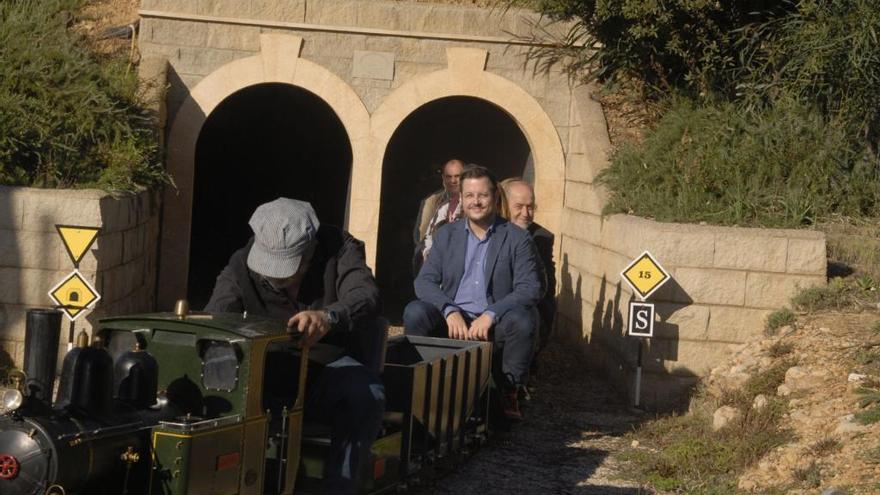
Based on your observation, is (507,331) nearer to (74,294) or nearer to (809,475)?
(809,475)

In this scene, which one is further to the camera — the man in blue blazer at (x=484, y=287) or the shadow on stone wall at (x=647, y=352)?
the shadow on stone wall at (x=647, y=352)

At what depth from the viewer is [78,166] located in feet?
41.6

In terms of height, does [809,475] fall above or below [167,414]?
below

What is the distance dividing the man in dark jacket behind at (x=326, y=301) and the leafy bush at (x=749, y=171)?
582cm

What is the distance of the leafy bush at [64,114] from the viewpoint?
41.0 feet

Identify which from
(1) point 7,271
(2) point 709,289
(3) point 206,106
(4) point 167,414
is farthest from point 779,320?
(3) point 206,106

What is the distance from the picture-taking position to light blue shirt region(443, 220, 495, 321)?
34.3 feet

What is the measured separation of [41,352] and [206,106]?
→ 33.8 feet

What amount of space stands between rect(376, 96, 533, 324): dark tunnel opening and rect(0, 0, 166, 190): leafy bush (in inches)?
237

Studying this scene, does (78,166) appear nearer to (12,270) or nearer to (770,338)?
(12,270)

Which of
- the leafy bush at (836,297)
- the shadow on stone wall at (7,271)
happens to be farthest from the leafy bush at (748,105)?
the shadow on stone wall at (7,271)

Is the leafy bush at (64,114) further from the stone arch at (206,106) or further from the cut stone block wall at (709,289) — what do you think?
the cut stone block wall at (709,289)

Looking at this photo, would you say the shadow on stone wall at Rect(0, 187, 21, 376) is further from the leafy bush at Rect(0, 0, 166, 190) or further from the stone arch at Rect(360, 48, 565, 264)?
the stone arch at Rect(360, 48, 565, 264)

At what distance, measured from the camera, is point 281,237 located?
22.0ft
